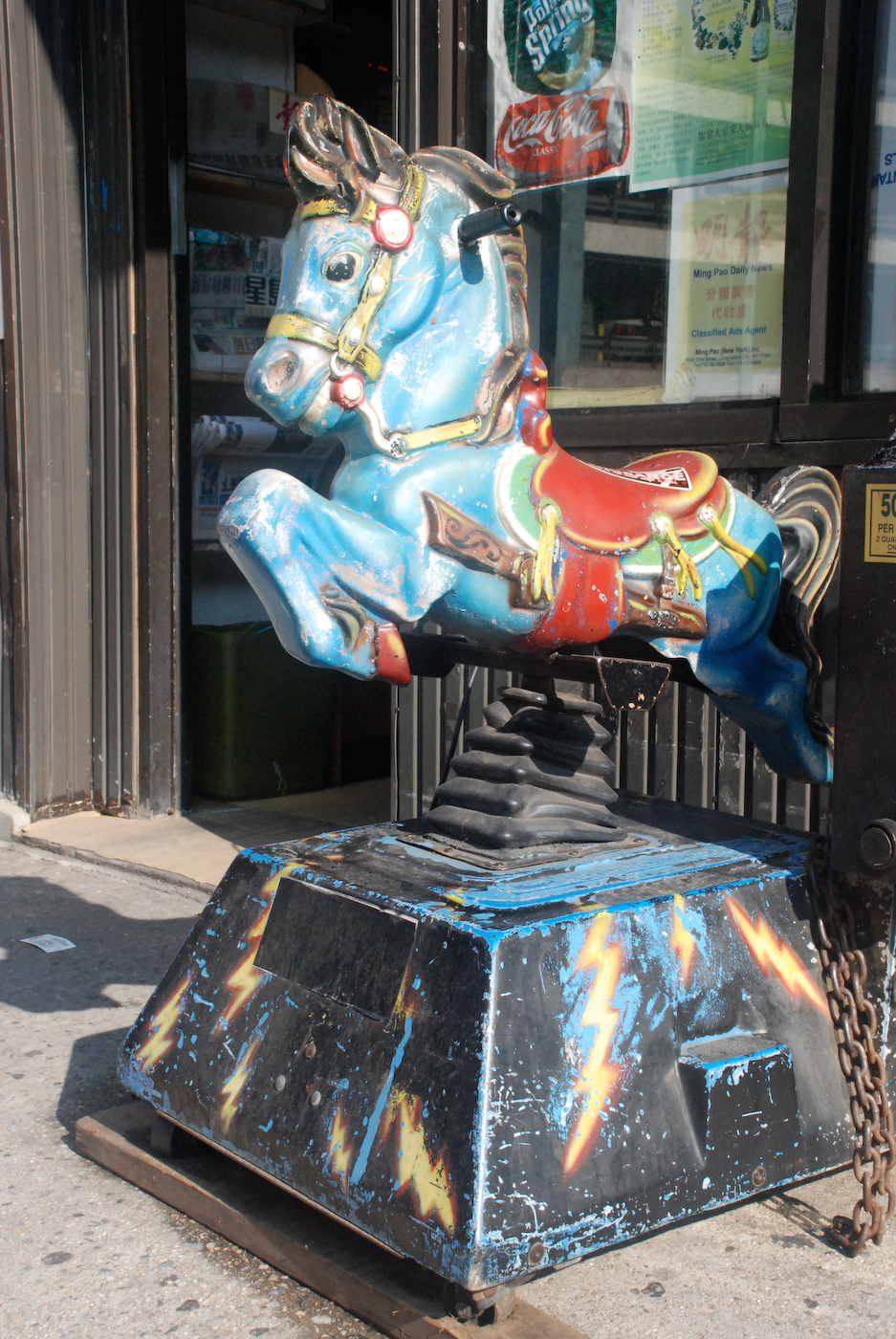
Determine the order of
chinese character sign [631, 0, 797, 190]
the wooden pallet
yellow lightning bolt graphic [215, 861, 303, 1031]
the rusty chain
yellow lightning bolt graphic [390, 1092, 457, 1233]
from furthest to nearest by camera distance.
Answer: chinese character sign [631, 0, 797, 190] → yellow lightning bolt graphic [215, 861, 303, 1031] → the rusty chain → the wooden pallet → yellow lightning bolt graphic [390, 1092, 457, 1233]

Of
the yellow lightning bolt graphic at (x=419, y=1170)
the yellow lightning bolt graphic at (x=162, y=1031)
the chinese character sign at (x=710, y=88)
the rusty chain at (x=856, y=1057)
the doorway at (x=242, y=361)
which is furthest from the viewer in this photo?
the doorway at (x=242, y=361)

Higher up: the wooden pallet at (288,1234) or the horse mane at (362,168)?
the horse mane at (362,168)

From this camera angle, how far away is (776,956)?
2.28m

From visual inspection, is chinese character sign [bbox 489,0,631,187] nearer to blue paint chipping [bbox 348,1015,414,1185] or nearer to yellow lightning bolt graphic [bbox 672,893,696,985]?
yellow lightning bolt graphic [bbox 672,893,696,985]

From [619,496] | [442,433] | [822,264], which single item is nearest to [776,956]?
[619,496]

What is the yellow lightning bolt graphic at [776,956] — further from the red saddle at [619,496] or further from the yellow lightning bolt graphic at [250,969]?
the yellow lightning bolt graphic at [250,969]

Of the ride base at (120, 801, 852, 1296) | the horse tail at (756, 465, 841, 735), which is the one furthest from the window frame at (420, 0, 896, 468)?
the ride base at (120, 801, 852, 1296)

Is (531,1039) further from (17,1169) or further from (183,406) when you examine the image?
(183,406)

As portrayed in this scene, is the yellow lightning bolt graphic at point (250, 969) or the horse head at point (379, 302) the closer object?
the horse head at point (379, 302)

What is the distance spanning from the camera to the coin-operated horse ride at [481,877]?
→ 1.92 meters

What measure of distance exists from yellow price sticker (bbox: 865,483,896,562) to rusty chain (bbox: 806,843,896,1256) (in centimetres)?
58

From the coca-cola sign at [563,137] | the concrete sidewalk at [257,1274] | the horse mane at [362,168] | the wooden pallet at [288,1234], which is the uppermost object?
the coca-cola sign at [563,137]

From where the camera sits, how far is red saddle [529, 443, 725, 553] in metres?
2.23

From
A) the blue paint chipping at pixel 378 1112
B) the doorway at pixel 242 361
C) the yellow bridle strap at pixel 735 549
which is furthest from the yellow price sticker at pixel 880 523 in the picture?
the doorway at pixel 242 361
